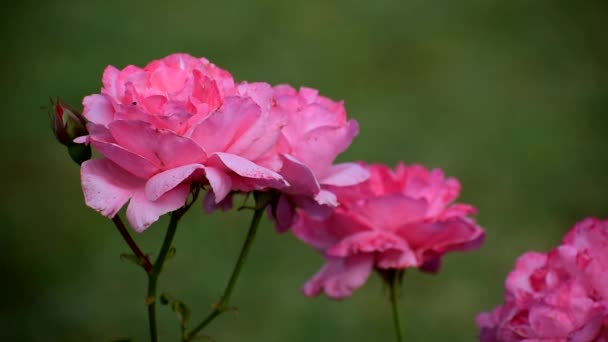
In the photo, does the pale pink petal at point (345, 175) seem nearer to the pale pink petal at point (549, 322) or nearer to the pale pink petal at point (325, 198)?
the pale pink petal at point (325, 198)

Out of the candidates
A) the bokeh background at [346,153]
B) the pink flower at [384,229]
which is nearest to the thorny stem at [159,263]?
the pink flower at [384,229]

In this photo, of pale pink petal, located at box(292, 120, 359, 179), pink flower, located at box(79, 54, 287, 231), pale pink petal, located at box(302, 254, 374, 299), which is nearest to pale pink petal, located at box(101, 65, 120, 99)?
pink flower, located at box(79, 54, 287, 231)

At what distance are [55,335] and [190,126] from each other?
1.38 m

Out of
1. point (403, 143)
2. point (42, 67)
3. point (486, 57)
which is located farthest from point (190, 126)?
point (486, 57)

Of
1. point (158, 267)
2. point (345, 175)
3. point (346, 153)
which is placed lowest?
point (158, 267)

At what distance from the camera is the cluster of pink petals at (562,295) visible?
1.64ft

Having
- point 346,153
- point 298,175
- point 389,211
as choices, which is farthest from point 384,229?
point 346,153

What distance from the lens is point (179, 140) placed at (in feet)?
1.51

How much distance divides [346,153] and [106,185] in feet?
6.05

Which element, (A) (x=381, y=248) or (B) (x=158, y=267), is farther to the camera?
(A) (x=381, y=248)

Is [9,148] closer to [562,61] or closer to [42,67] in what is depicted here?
[42,67]

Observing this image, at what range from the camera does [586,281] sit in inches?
20.4

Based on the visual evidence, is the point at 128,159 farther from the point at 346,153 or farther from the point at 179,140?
the point at 346,153

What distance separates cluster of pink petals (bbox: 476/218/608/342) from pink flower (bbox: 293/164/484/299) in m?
0.06
